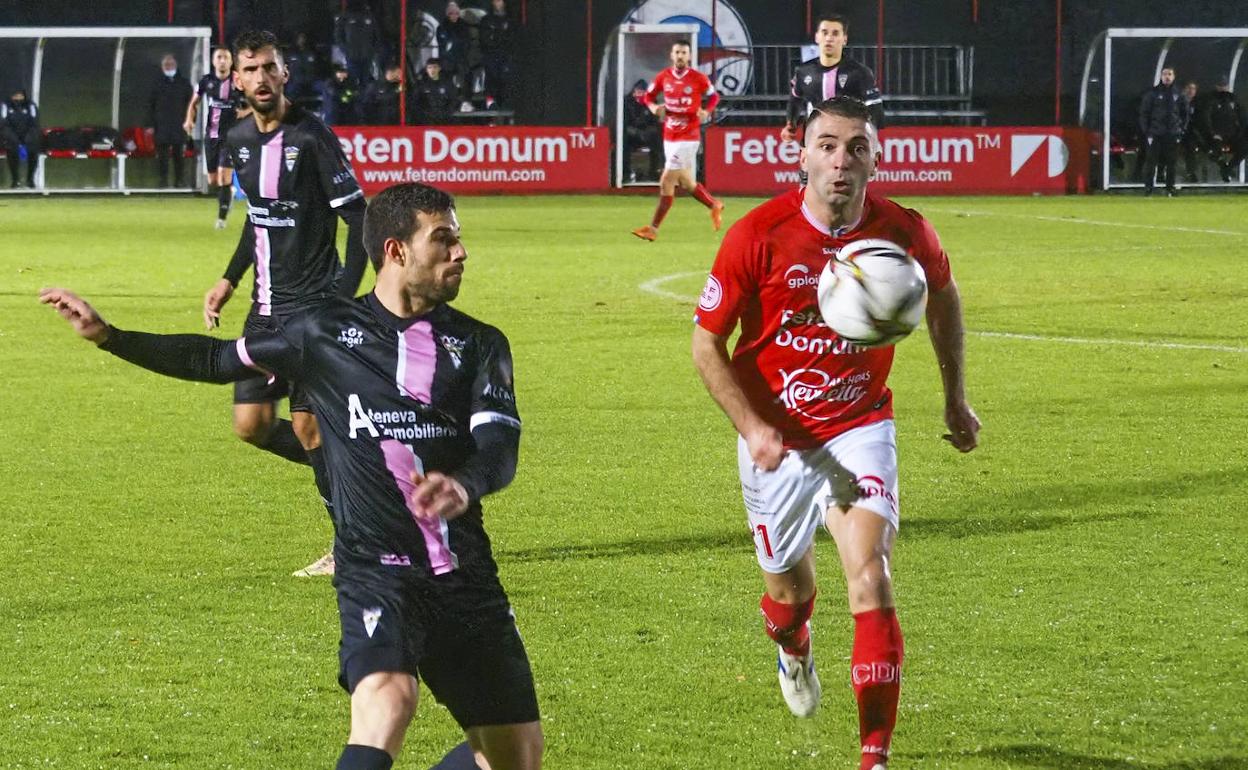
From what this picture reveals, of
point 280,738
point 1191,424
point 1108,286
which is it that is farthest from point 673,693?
point 1108,286

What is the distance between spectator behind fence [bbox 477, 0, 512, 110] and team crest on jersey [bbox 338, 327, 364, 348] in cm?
2821

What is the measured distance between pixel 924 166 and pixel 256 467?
23073mm

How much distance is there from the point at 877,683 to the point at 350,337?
1.56m

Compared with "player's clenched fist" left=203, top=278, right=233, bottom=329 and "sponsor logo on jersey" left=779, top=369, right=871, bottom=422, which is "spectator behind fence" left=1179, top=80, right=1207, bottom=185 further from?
"sponsor logo on jersey" left=779, top=369, right=871, bottom=422

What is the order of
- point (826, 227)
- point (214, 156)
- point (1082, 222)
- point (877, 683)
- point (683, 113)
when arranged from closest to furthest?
point (877, 683)
point (826, 227)
point (683, 113)
point (1082, 222)
point (214, 156)

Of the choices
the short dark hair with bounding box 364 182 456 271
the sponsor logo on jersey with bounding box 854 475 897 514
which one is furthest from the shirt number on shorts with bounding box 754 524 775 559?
the short dark hair with bounding box 364 182 456 271

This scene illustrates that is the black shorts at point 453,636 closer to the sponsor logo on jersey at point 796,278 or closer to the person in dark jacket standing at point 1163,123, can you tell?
the sponsor logo on jersey at point 796,278

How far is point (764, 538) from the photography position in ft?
17.7

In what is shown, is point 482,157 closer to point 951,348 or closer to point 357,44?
point 357,44

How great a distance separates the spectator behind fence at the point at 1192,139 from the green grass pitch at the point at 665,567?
18507 millimetres

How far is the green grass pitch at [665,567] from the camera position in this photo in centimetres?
521

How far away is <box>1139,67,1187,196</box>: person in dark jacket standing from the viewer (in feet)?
104

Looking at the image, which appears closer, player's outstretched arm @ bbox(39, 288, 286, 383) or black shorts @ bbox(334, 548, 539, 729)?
black shorts @ bbox(334, 548, 539, 729)

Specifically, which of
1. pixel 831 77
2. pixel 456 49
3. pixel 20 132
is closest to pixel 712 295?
pixel 831 77
